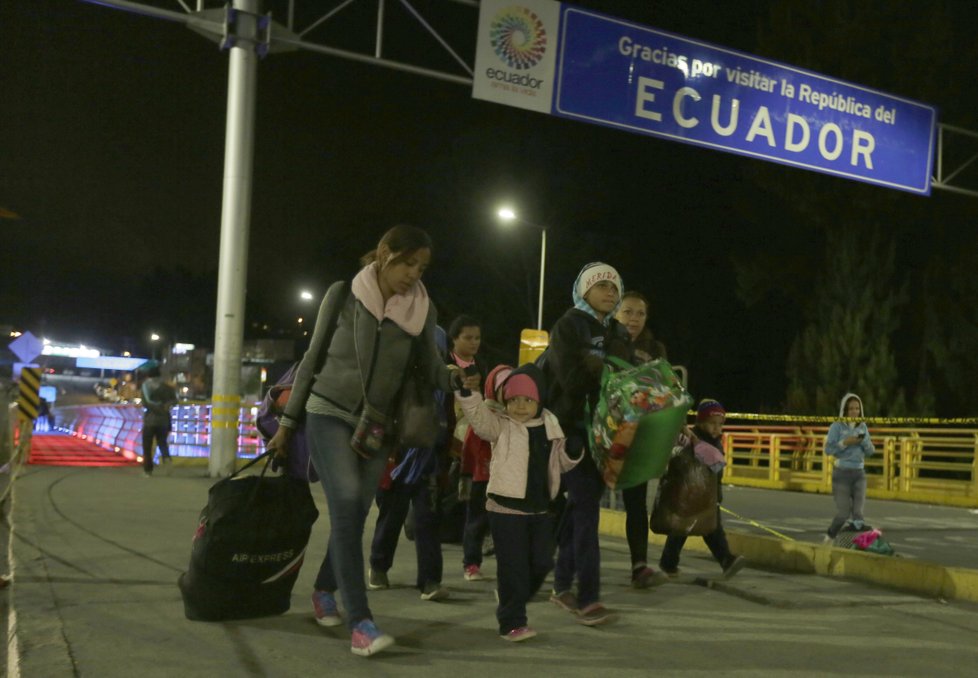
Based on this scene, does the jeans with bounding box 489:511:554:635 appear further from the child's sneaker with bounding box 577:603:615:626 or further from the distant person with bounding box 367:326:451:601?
the distant person with bounding box 367:326:451:601

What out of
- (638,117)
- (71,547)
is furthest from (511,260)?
(71,547)

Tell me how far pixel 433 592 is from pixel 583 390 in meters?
1.40

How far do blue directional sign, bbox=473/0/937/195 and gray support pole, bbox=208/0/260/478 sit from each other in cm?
341

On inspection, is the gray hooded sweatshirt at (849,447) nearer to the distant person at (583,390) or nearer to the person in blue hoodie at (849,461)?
the person in blue hoodie at (849,461)

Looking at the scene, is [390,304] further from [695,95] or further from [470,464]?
[695,95]

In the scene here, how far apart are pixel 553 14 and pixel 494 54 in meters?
1.05

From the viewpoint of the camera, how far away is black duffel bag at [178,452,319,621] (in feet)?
15.4

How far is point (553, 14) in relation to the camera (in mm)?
14797

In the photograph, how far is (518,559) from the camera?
493 cm

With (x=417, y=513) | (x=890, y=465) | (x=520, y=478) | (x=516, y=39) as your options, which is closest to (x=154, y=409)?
(x=516, y=39)

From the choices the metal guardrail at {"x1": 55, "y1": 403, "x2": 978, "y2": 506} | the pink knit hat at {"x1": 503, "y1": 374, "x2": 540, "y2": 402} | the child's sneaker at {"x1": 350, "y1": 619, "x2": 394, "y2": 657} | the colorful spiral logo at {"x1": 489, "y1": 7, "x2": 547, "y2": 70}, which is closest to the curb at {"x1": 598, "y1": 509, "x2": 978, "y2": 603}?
the pink knit hat at {"x1": 503, "y1": 374, "x2": 540, "y2": 402}

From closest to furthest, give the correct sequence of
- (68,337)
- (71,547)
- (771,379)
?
(71,547) → (771,379) → (68,337)

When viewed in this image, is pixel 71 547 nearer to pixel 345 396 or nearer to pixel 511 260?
pixel 345 396

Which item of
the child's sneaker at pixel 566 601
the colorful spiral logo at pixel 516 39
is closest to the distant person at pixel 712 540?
the child's sneaker at pixel 566 601
